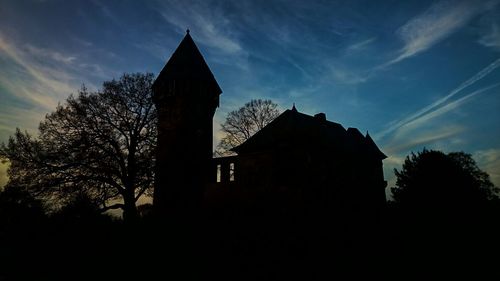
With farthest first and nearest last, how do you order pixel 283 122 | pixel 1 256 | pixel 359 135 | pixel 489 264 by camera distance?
pixel 359 135 < pixel 283 122 < pixel 1 256 < pixel 489 264

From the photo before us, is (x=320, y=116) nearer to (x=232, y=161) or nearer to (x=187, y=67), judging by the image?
(x=232, y=161)

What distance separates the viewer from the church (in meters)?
19.0

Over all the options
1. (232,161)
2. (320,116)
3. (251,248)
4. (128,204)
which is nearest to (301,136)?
(232,161)

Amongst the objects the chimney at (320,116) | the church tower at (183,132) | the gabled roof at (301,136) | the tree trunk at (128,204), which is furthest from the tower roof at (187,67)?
the chimney at (320,116)

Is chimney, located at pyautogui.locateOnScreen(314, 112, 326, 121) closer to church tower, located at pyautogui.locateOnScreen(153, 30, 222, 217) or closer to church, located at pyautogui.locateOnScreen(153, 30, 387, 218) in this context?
church, located at pyautogui.locateOnScreen(153, 30, 387, 218)

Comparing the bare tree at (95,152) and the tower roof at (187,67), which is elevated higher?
the tower roof at (187,67)

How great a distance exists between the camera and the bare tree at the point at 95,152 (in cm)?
1997

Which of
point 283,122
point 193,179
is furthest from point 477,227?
point 193,179

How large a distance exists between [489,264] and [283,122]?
14613 mm

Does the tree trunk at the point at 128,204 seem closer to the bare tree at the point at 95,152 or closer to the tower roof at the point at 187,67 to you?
the bare tree at the point at 95,152

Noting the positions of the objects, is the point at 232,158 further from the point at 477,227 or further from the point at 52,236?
the point at 477,227

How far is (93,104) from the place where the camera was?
2156cm

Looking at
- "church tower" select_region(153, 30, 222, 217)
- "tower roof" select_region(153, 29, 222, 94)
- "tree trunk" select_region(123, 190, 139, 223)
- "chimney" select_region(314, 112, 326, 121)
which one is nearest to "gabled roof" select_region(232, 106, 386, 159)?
"chimney" select_region(314, 112, 326, 121)

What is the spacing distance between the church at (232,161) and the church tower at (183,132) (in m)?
0.07
